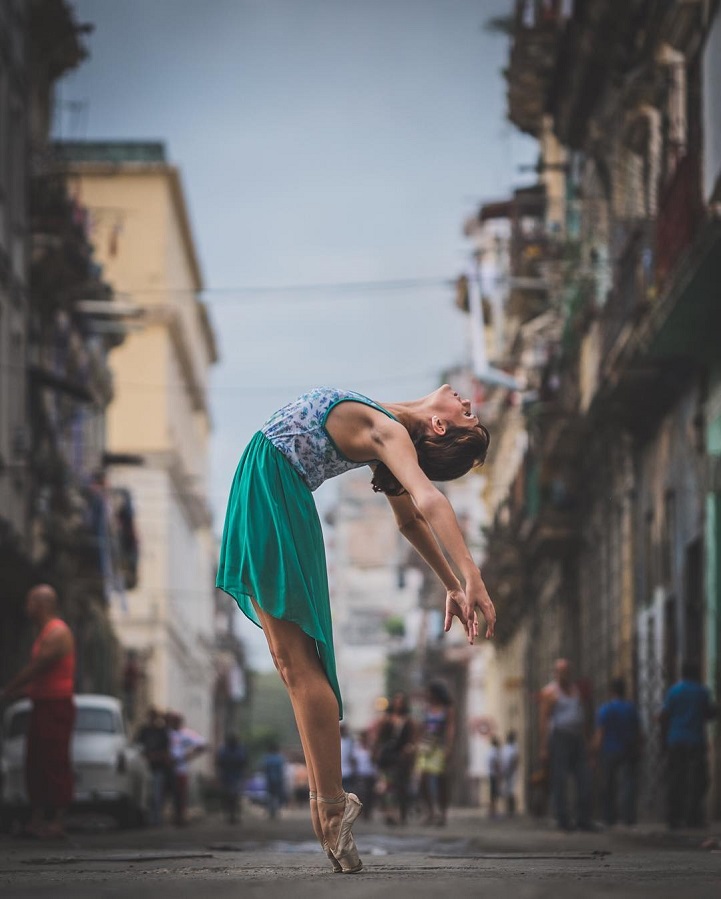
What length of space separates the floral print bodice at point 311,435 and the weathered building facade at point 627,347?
9.63 m

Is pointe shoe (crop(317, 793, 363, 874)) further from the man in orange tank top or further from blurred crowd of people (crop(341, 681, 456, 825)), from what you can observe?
blurred crowd of people (crop(341, 681, 456, 825))

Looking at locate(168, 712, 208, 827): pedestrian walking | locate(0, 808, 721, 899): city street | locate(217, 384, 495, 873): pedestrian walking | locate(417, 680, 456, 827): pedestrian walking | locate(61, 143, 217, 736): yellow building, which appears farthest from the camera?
locate(61, 143, 217, 736): yellow building

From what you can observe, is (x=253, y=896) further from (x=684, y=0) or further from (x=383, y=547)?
(x=383, y=547)

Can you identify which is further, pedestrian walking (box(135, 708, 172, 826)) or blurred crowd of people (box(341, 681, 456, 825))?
pedestrian walking (box(135, 708, 172, 826))

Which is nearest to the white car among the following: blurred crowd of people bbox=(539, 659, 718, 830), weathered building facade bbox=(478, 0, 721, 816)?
blurred crowd of people bbox=(539, 659, 718, 830)

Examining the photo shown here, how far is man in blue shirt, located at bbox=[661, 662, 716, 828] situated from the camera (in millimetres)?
16719

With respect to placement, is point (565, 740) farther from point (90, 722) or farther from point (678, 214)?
point (90, 722)

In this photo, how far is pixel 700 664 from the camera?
67.2 ft

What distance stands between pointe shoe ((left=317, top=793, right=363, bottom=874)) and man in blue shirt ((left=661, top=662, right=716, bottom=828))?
34.2 ft

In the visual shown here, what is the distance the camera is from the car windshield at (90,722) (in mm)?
22531

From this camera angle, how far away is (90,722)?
2270 cm

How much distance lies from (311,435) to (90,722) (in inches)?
650

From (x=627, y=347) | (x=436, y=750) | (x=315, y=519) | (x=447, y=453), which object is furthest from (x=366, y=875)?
(x=436, y=750)

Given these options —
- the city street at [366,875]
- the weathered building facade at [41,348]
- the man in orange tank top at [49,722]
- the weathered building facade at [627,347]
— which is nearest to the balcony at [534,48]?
the weathered building facade at [627,347]
